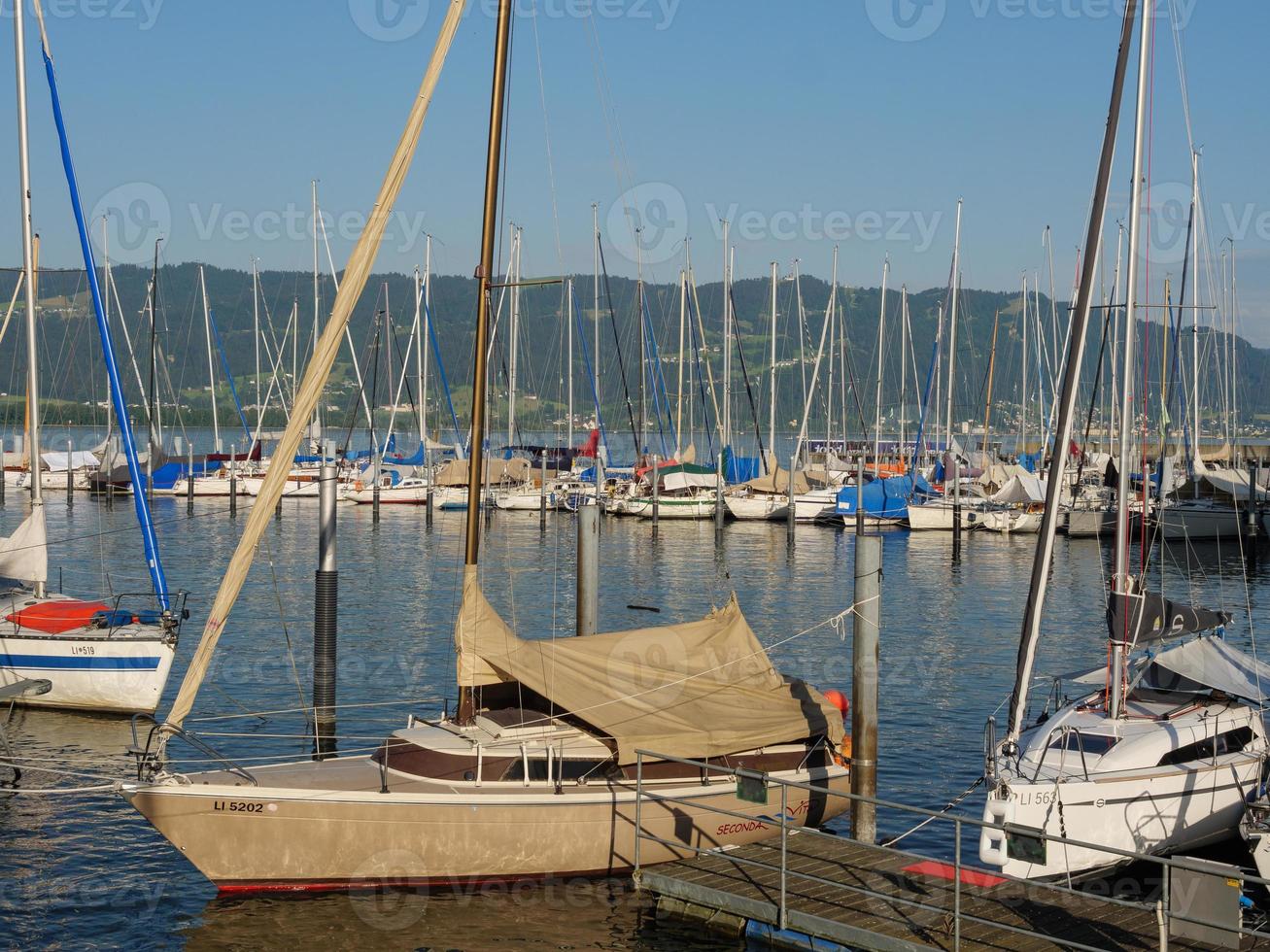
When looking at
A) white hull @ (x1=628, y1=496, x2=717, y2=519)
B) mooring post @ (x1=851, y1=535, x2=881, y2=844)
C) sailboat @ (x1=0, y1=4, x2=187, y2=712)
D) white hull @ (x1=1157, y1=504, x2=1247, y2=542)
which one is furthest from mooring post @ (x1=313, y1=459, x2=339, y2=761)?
white hull @ (x1=1157, y1=504, x2=1247, y2=542)

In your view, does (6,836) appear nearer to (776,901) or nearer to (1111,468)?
(776,901)

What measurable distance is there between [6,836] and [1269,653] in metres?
35.3

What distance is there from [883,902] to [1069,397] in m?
8.74

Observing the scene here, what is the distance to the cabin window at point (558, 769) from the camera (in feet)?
67.0

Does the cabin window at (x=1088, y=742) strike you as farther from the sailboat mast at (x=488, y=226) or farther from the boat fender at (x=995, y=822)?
the sailboat mast at (x=488, y=226)

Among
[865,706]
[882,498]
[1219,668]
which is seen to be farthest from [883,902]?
[882,498]

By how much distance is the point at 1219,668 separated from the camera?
23.3 meters

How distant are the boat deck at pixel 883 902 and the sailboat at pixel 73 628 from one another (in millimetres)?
14340

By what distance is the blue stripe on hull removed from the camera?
29.6 meters

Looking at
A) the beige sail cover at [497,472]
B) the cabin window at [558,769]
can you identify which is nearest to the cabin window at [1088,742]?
Answer: the cabin window at [558,769]

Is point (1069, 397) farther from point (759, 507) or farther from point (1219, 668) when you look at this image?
point (759, 507)

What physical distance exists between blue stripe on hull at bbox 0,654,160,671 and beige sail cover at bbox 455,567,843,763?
36.4 ft

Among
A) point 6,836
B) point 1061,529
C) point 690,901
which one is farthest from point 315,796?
point 1061,529

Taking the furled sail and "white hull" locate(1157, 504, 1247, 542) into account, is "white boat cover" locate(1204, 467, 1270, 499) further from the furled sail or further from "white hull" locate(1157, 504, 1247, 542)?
the furled sail
